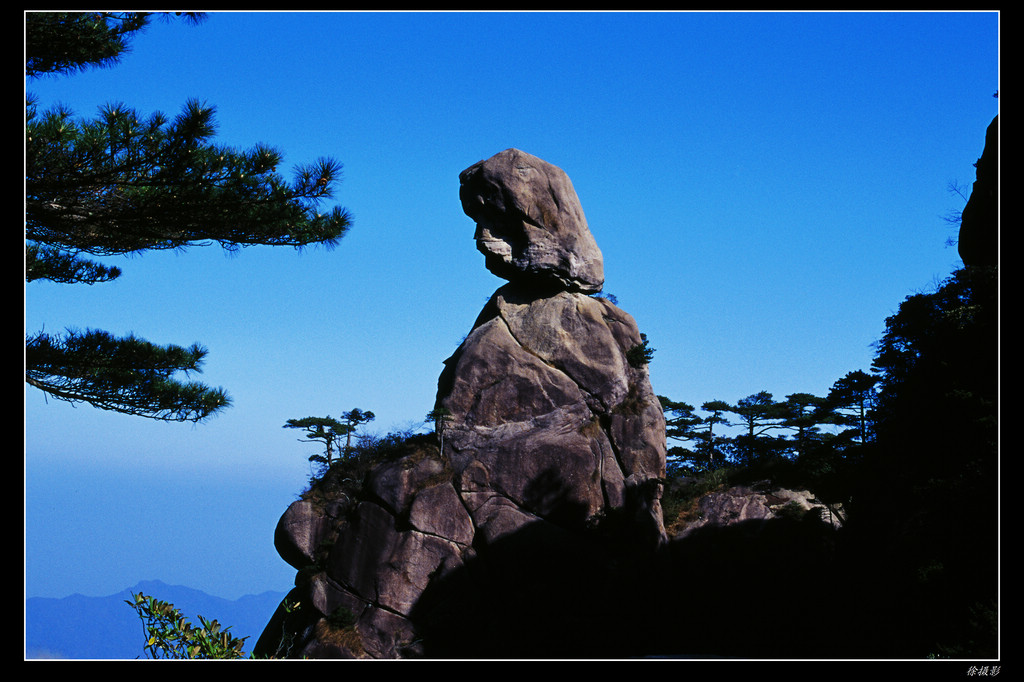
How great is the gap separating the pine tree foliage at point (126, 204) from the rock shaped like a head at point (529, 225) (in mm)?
10574

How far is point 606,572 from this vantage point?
20.0 meters

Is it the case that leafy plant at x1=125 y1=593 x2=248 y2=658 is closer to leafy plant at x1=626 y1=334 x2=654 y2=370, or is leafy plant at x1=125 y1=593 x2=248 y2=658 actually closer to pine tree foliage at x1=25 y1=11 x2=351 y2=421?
pine tree foliage at x1=25 y1=11 x2=351 y2=421

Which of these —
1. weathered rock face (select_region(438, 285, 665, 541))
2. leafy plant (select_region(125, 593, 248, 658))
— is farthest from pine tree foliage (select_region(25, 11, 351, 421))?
weathered rock face (select_region(438, 285, 665, 541))

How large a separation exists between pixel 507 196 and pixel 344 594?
11497 mm

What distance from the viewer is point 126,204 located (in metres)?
11.1

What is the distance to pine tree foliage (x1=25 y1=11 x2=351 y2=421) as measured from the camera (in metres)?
9.94

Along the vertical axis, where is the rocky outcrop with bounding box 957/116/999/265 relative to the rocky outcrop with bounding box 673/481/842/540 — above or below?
above

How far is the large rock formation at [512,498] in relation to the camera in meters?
19.5

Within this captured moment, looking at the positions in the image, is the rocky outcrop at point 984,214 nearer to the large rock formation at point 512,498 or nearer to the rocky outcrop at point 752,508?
the rocky outcrop at point 752,508

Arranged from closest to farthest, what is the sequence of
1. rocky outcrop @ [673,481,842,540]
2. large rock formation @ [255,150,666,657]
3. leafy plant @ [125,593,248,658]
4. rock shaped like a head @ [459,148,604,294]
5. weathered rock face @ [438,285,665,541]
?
1. leafy plant @ [125,593,248,658]
2. large rock formation @ [255,150,666,657]
3. rocky outcrop @ [673,481,842,540]
4. weathered rock face @ [438,285,665,541]
5. rock shaped like a head @ [459,148,604,294]

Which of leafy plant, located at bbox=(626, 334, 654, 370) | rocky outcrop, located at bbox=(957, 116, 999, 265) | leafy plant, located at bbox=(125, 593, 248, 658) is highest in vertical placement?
rocky outcrop, located at bbox=(957, 116, 999, 265)

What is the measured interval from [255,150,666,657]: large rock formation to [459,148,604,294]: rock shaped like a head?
0.05m

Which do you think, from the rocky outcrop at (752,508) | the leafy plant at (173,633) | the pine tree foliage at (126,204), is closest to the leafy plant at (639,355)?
the rocky outcrop at (752,508)
